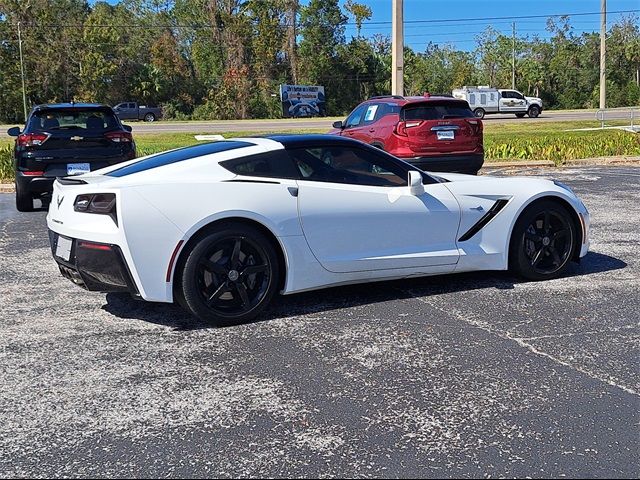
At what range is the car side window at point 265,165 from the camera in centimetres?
570

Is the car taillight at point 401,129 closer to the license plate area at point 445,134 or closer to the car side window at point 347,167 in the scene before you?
the license plate area at point 445,134

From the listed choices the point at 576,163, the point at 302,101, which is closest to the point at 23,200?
the point at 576,163

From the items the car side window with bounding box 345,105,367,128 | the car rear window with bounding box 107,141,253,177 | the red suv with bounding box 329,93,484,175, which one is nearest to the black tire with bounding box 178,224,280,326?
the car rear window with bounding box 107,141,253,177

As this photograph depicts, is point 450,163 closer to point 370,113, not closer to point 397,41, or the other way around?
point 370,113

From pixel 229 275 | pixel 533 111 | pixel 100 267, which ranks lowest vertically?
pixel 229 275

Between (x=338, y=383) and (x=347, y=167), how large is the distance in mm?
2226

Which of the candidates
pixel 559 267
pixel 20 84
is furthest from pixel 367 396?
pixel 20 84

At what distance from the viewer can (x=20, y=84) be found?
59156mm

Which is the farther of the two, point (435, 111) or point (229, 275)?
point (435, 111)

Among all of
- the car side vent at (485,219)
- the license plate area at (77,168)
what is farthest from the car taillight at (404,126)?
the car side vent at (485,219)

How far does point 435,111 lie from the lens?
500 inches

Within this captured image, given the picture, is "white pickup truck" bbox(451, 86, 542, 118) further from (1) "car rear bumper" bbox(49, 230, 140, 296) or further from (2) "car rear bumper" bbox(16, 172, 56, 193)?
(1) "car rear bumper" bbox(49, 230, 140, 296)

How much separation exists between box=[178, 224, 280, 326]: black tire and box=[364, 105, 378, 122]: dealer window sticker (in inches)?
327

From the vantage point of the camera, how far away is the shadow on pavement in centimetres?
574
